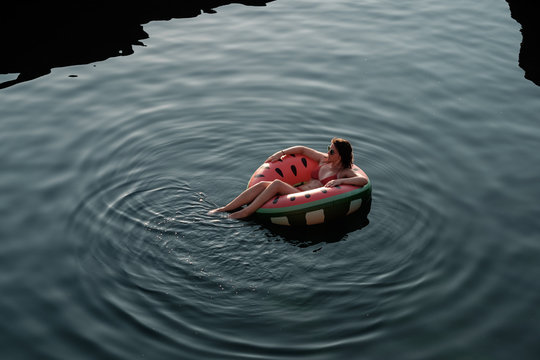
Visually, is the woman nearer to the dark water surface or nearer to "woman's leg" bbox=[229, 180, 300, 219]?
"woman's leg" bbox=[229, 180, 300, 219]

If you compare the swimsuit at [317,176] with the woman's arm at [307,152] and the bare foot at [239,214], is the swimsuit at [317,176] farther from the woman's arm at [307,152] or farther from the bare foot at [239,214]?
the bare foot at [239,214]

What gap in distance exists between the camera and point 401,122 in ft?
33.7

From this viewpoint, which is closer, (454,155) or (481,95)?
(454,155)

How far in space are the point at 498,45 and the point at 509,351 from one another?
327 inches

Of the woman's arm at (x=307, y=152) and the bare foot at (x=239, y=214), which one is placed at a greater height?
the woman's arm at (x=307, y=152)

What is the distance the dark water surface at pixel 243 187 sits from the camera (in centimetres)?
632

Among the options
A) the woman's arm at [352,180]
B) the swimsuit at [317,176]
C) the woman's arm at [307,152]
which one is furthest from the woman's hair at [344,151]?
Result: the woman's arm at [307,152]

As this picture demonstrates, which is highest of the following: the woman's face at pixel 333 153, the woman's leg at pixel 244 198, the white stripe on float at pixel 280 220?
the woman's face at pixel 333 153

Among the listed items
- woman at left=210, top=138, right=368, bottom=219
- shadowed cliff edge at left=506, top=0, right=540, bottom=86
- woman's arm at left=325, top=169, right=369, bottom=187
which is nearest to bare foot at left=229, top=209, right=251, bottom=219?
woman at left=210, top=138, right=368, bottom=219

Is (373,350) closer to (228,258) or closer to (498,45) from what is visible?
(228,258)

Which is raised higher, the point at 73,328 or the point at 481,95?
the point at 481,95

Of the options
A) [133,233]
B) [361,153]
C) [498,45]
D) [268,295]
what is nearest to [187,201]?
[133,233]

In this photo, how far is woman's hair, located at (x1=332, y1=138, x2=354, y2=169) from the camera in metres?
8.23

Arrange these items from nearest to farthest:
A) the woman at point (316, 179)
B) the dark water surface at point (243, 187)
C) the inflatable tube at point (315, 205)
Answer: the dark water surface at point (243, 187)
the inflatable tube at point (315, 205)
the woman at point (316, 179)
